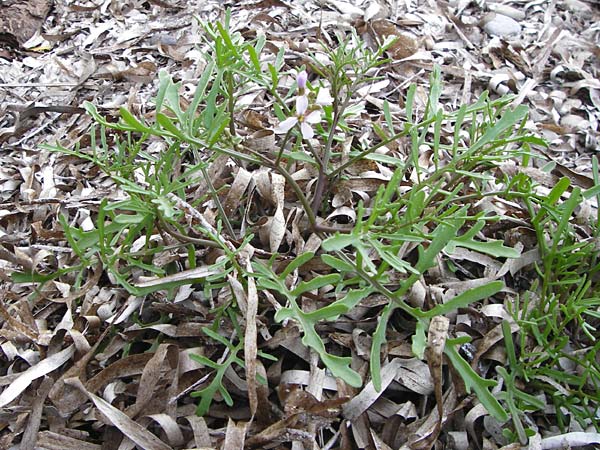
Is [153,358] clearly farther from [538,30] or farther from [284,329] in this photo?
[538,30]

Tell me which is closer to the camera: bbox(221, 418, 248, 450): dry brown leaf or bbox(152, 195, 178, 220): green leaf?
bbox(152, 195, 178, 220): green leaf

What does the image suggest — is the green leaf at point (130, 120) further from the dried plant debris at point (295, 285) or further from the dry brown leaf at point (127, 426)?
the dry brown leaf at point (127, 426)

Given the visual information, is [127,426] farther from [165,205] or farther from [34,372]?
[165,205]

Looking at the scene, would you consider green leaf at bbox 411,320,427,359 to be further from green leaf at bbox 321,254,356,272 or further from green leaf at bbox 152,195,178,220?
green leaf at bbox 152,195,178,220

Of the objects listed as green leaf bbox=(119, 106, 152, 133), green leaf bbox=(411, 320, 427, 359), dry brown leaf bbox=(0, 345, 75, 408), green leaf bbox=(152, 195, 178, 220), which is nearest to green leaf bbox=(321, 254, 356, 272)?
green leaf bbox=(411, 320, 427, 359)

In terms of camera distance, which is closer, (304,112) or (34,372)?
(304,112)

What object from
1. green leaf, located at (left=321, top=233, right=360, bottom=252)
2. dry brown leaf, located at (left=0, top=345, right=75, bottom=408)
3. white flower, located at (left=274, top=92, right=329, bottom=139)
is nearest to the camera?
green leaf, located at (left=321, top=233, right=360, bottom=252)

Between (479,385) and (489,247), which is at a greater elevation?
(489,247)

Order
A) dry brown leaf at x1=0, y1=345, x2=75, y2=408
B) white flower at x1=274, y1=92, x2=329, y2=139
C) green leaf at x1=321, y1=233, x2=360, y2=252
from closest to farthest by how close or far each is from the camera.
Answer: green leaf at x1=321, y1=233, x2=360, y2=252, white flower at x1=274, y1=92, x2=329, y2=139, dry brown leaf at x1=0, y1=345, x2=75, y2=408

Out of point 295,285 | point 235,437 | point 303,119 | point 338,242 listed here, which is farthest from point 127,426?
point 303,119
